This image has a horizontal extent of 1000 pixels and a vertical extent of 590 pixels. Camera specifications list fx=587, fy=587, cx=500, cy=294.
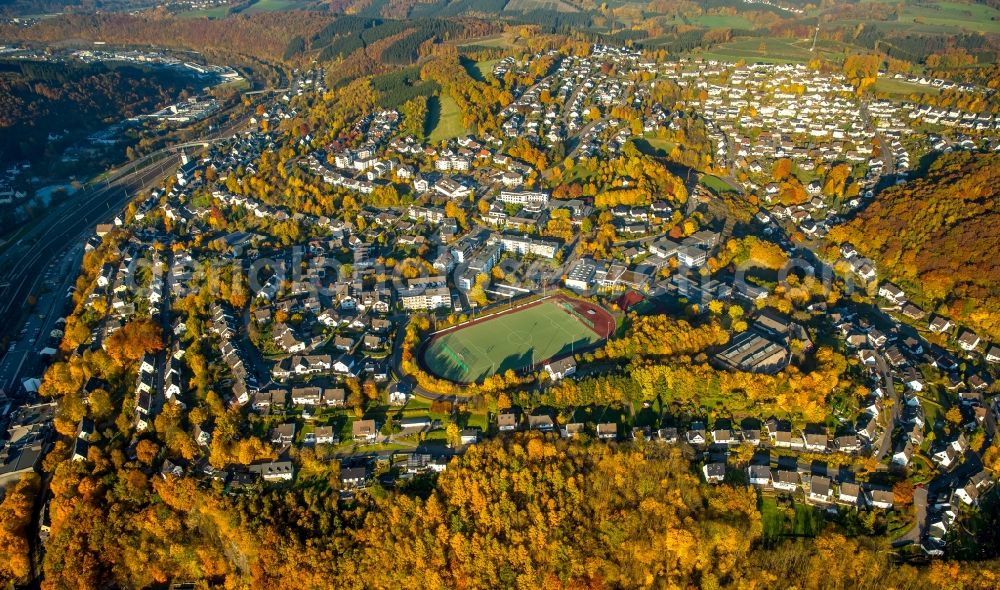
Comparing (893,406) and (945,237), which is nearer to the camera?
(893,406)

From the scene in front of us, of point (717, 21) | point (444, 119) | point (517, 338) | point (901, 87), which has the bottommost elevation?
point (517, 338)

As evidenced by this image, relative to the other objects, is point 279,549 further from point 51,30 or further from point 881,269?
point 51,30

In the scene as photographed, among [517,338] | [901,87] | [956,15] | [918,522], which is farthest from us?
[956,15]

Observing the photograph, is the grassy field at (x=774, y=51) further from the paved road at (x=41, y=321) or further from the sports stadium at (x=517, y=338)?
the paved road at (x=41, y=321)

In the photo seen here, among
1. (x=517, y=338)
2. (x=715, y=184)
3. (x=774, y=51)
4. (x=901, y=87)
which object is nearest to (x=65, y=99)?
(x=517, y=338)

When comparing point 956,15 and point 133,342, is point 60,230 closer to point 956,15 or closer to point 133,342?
point 133,342

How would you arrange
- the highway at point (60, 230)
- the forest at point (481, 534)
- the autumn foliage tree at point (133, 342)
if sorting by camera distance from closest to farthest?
the forest at point (481, 534) → the autumn foliage tree at point (133, 342) → the highway at point (60, 230)

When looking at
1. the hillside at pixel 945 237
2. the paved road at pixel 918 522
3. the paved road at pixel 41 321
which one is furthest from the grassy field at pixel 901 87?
the paved road at pixel 41 321
